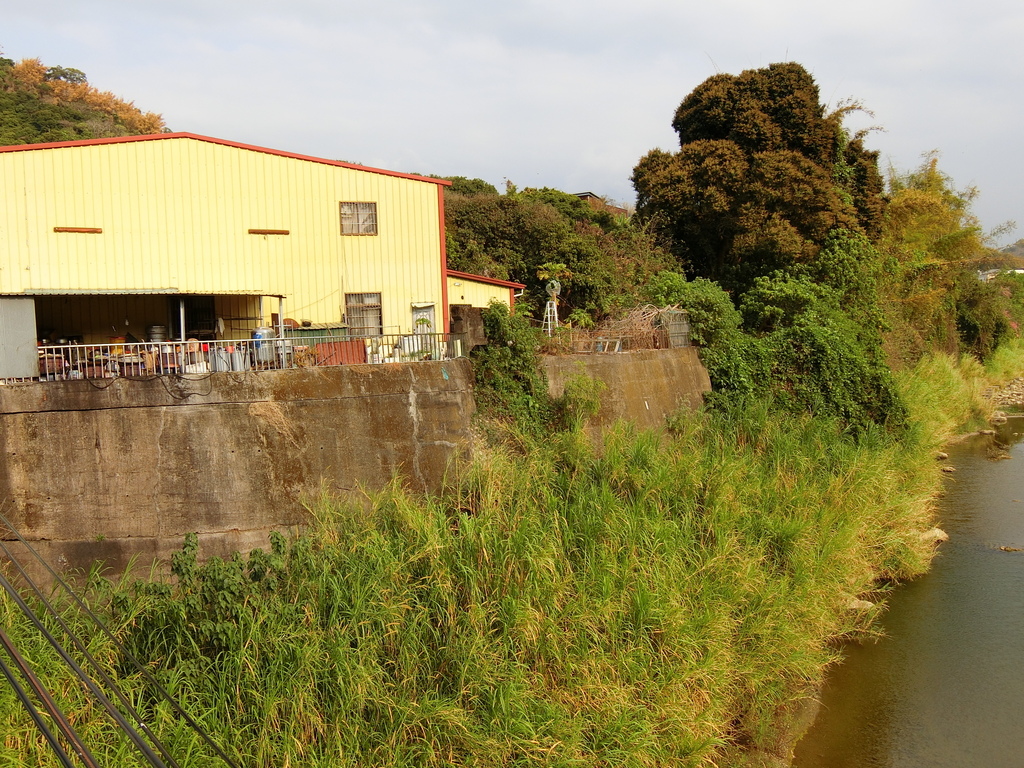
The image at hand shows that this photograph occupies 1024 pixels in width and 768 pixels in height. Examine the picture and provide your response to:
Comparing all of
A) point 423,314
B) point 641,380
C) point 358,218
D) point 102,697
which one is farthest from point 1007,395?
point 102,697

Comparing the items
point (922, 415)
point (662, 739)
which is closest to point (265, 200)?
point (662, 739)

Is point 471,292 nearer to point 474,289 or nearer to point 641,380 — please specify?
point 474,289

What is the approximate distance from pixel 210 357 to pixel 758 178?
16.5m

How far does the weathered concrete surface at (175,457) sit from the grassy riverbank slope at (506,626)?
80 cm

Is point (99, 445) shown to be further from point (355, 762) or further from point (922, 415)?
point (922, 415)

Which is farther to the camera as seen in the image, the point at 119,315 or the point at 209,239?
the point at 119,315

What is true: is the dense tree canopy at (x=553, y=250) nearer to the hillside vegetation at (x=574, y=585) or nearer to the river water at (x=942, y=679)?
the hillside vegetation at (x=574, y=585)

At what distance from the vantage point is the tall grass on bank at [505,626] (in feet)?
24.0

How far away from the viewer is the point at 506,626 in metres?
8.23

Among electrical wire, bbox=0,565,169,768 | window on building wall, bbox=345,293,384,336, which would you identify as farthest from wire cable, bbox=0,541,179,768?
window on building wall, bbox=345,293,384,336

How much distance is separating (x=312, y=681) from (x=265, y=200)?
9291 mm

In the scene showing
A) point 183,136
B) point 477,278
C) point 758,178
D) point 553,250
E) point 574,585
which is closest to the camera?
point 574,585

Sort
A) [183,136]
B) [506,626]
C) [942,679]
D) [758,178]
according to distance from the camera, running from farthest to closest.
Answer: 1. [758,178]
2. [183,136]
3. [942,679]
4. [506,626]

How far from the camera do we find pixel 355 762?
7.11 meters
